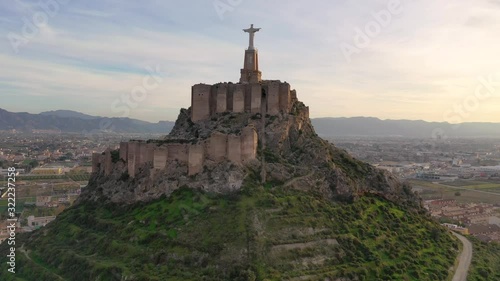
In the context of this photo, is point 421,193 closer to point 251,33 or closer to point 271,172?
point 251,33

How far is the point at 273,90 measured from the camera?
57812 millimetres

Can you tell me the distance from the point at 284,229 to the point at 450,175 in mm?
145045

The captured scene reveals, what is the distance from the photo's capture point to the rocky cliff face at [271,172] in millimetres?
51000

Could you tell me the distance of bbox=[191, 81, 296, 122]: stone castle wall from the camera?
57.8 m

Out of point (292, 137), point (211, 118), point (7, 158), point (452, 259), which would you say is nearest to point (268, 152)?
point (292, 137)

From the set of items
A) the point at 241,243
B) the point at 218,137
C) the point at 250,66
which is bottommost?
the point at 241,243

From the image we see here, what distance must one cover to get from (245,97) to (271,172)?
34.3ft

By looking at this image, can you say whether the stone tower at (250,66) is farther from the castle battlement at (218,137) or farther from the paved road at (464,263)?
the paved road at (464,263)

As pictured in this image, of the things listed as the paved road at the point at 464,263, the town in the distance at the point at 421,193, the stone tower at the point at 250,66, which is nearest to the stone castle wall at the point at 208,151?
the stone tower at the point at 250,66

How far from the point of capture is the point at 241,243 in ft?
138

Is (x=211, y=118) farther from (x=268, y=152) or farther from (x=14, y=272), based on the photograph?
(x=14, y=272)

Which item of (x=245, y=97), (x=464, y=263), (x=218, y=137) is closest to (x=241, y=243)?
(x=218, y=137)

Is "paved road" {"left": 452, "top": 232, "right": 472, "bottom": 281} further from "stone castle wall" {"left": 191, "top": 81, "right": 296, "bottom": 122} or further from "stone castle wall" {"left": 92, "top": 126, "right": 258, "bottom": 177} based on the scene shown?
"stone castle wall" {"left": 191, "top": 81, "right": 296, "bottom": 122}

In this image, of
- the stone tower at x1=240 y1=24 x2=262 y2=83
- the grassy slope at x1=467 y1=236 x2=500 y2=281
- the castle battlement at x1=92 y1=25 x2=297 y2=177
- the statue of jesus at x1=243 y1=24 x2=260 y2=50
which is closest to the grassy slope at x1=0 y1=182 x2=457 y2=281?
the grassy slope at x1=467 y1=236 x2=500 y2=281
